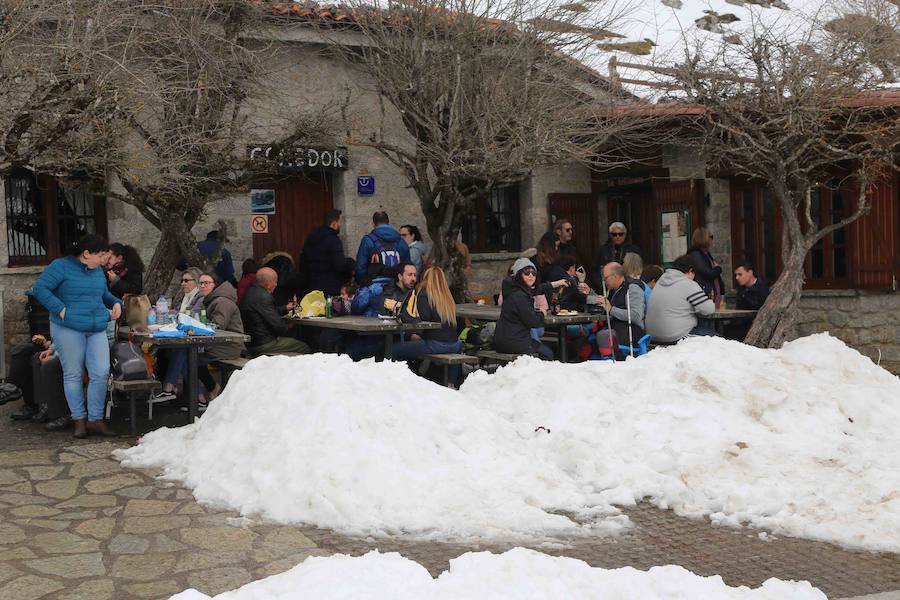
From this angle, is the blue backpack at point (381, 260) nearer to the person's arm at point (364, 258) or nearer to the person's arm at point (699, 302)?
the person's arm at point (364, 258)

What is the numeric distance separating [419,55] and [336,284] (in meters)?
2.94

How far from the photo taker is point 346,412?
7.05m

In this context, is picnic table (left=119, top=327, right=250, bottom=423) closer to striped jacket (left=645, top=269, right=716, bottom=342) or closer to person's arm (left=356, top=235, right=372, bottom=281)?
person's arm (left=356, top=235, right=372, bottom=281)

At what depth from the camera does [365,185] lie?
15.1 metres

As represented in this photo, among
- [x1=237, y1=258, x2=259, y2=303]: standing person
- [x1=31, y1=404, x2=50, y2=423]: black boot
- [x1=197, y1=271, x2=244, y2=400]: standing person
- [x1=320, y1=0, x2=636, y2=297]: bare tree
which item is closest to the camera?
[x1=31, y1=404, x2=50, y2=423]: black boot

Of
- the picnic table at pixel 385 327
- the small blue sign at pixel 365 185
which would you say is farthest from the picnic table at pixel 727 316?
the small blue sign at pixel 365 185

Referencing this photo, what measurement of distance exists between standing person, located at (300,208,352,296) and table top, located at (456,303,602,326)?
1547 mm

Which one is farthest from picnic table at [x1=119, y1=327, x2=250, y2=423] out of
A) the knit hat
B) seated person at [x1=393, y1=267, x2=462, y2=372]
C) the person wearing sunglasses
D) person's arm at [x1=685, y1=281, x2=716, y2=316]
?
person's arm at [x1=685, y1=281, x2=716, y2=316]

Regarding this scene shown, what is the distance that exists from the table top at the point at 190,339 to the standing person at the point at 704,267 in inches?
221

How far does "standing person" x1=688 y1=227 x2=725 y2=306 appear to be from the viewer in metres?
12.4

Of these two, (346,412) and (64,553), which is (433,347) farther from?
(64,553)

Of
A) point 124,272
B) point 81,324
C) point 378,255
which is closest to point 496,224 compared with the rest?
point 378,255

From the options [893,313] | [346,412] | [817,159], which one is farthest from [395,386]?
[893,313]

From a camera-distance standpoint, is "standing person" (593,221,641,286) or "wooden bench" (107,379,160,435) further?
"standing person" (593,221,641,286)
